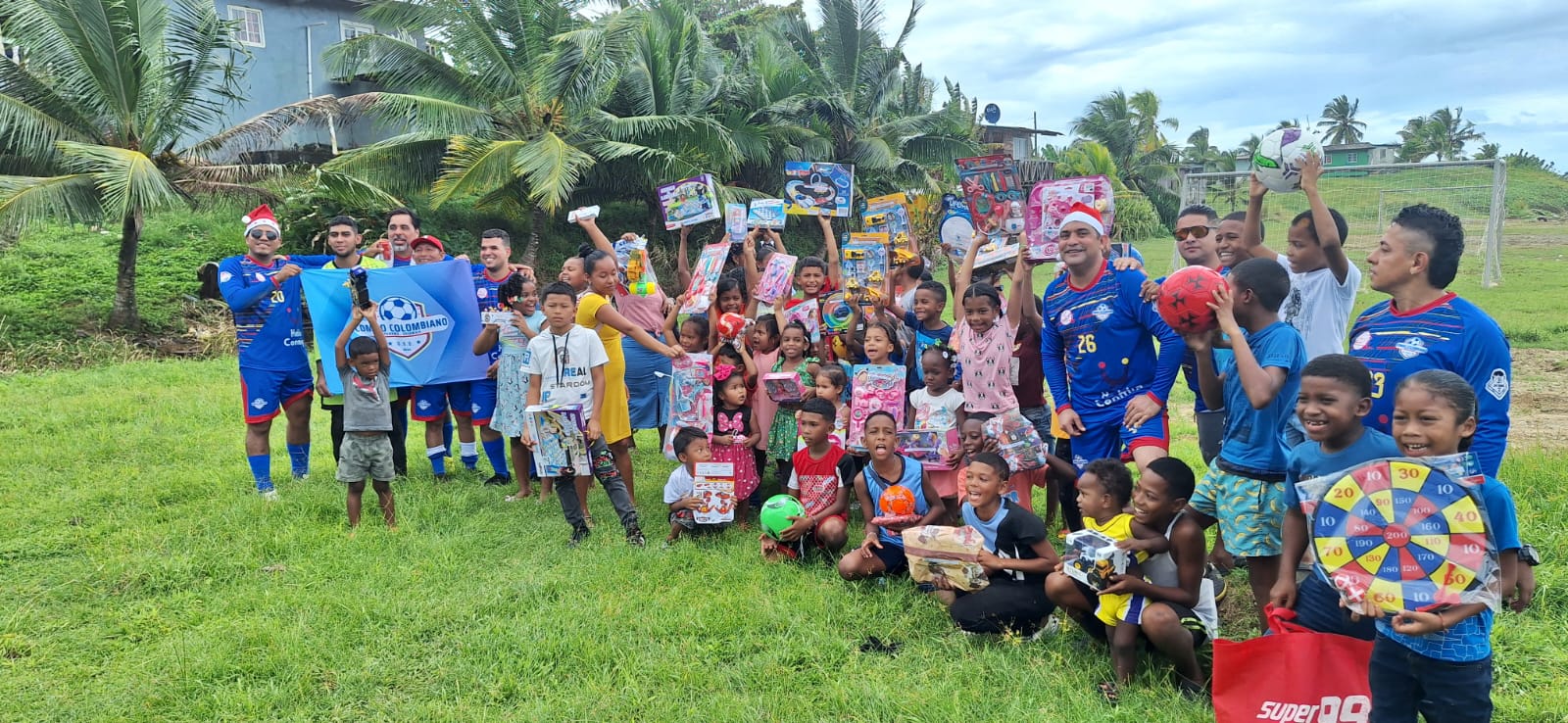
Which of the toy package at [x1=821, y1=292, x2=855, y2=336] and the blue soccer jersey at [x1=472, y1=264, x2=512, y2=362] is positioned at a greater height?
the blue soccer jersey at [x1=472, y1=264, x2=512, y2=362]

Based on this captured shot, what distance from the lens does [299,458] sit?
7.04m

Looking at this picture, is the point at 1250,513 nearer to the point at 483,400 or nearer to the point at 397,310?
the point at 483,400

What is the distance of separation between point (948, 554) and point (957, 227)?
2.59 meters

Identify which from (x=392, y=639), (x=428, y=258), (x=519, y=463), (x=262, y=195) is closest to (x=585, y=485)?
(x=519, y=463)

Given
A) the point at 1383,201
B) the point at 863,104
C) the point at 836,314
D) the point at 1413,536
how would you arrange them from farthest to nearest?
the point at 863,104
the point at 1383,201
the point at 836,314
the point at 1413,536

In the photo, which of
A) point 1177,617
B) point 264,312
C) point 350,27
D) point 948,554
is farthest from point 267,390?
point 350,27

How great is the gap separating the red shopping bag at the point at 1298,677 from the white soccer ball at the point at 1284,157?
186 cm

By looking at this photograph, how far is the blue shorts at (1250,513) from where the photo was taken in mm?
3439

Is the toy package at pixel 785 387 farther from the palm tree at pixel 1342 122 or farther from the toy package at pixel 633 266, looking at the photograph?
the palm tree at pixel 1342 122

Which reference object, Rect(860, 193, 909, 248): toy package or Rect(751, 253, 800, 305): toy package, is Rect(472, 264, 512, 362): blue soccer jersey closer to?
Rect(751, 253, 800, 305): toy package

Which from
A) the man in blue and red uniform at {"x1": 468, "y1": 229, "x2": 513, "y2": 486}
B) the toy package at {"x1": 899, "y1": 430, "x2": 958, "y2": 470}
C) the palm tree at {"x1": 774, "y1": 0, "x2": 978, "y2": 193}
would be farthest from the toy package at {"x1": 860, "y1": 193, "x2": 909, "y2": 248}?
the palm tree at {"x1": 774, "y1": 0, "x2": 978, "y2": 193}

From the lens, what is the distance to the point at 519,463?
6.66 metres

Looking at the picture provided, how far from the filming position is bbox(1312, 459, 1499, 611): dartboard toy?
2.58 metres

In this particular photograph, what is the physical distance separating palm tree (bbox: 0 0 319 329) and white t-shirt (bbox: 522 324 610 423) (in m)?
8.91
